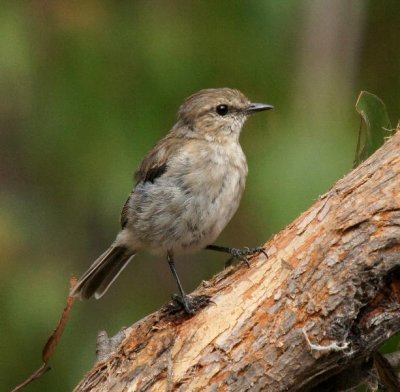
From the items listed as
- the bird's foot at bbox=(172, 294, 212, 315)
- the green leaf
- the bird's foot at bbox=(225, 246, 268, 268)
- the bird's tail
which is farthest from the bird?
the green leaf

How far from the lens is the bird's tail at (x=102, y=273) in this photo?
624 centimetres

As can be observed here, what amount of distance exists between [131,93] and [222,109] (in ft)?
1.79

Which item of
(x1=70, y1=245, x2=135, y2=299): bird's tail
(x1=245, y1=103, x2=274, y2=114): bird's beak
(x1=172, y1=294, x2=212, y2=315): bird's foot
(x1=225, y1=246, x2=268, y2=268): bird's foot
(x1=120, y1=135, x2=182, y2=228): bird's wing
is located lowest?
(x1=70, y1=245, x2=135, y2=299): bird's tail

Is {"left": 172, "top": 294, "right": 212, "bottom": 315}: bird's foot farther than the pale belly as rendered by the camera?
No

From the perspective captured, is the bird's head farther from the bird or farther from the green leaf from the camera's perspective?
the green leaf

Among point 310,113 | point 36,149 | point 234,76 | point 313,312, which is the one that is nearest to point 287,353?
point 313,312

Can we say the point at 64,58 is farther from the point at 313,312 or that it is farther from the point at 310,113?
the point at 313,312

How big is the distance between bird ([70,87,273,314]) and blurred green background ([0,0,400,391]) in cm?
16

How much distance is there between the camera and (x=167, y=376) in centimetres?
431

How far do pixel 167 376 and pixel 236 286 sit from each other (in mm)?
494

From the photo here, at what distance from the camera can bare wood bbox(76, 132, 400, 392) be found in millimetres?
4012

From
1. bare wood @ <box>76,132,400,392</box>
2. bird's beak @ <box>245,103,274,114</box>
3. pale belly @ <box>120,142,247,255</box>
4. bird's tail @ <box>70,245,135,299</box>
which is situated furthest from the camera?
bird's tail @ <box>70,245,135,299</box>

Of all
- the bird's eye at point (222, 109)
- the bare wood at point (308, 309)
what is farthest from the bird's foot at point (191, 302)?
the bird's eye at point (222, 109)

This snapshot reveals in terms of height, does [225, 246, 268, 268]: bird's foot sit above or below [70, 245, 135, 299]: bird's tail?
above
